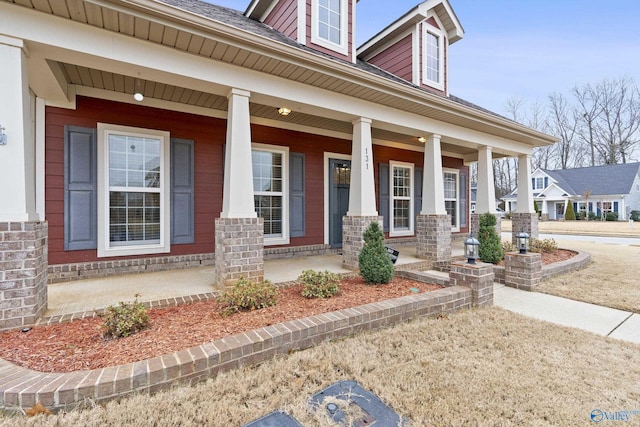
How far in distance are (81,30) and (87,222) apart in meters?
2.94

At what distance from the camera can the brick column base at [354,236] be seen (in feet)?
18.2

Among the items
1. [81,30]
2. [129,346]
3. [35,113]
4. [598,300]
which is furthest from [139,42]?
[598,300]

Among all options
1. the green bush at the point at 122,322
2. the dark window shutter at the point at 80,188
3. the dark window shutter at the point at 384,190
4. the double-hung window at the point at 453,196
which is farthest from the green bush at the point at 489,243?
the dark window shutter at the point at 80,188

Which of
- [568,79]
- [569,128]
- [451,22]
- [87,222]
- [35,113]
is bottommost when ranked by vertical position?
[87,222]

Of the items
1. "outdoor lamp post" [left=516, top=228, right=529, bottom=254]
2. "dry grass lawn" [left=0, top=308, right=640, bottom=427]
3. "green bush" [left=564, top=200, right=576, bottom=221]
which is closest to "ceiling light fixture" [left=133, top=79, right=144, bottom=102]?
"dry grass lawn" [left=0, top=308, right=640, bottom=427]

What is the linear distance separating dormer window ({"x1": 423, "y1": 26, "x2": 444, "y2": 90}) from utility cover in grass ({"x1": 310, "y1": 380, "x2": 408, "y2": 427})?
7.45 m

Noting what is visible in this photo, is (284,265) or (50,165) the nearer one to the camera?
(50,165)

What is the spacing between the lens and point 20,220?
9.61 feet

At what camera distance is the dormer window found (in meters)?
7.52

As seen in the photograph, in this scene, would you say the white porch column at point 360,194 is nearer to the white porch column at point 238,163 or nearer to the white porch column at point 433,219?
the white porch column at point 433,219

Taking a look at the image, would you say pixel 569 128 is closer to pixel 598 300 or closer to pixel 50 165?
pixel 598 300

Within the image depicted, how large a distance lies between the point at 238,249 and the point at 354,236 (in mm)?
2327

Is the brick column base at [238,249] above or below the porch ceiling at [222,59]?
below

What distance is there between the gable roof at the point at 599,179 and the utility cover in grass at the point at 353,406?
109 feet
